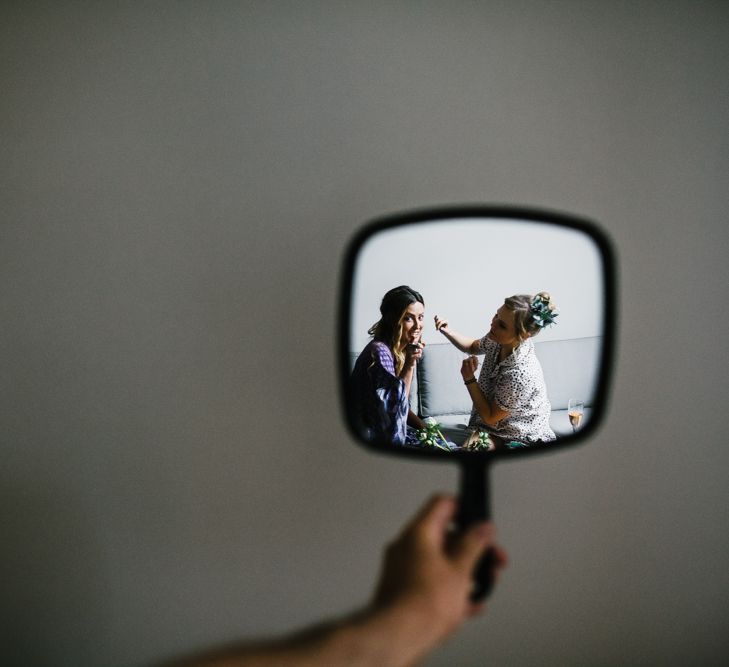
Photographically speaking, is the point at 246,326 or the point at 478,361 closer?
the point at 478,361

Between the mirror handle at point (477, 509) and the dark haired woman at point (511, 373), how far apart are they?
0.28 m

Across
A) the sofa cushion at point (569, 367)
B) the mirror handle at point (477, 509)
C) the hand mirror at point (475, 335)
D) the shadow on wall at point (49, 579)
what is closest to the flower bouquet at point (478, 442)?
the hand mirror at point (475, 335)

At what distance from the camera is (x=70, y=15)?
Answer: 0.93m

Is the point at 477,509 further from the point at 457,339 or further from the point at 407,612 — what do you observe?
the point at 457,339

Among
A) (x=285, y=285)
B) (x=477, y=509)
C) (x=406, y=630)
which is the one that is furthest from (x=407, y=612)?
(x=285, y=285)

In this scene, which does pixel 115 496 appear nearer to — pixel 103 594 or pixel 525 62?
pixel 103 594

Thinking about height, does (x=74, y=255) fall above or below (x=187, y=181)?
below

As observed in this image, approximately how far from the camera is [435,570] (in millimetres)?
496

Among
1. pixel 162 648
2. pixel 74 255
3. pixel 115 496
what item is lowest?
pixel 162 648

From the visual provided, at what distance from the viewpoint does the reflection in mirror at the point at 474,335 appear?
2.20 feet

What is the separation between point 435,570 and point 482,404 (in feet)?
1.39

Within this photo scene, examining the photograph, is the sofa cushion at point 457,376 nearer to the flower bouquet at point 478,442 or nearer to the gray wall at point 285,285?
the flower bouquet at point 478,442

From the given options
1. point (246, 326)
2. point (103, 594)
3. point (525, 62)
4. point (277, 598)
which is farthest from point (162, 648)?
point (525, 62)

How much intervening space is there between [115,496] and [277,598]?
1.43 ft
